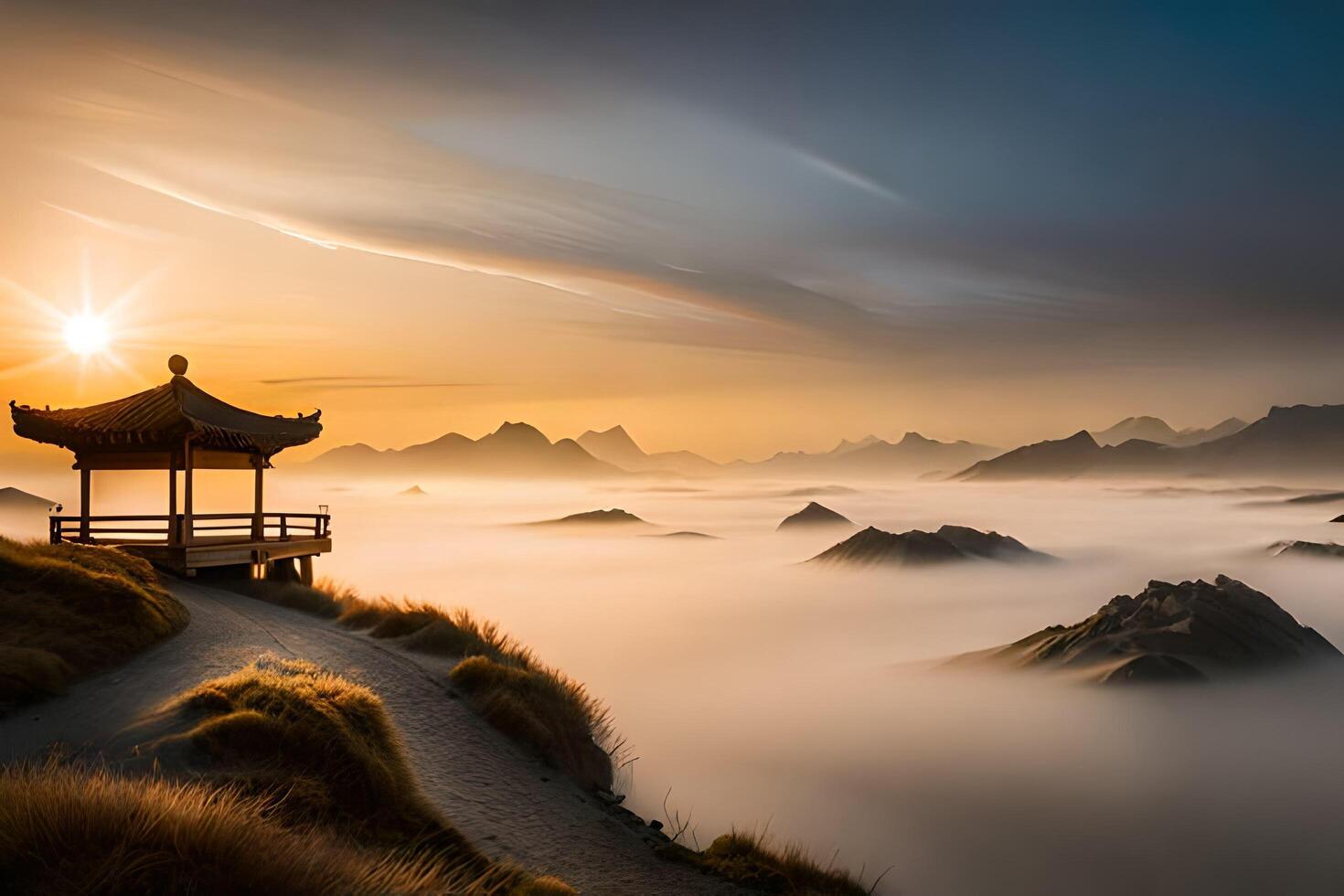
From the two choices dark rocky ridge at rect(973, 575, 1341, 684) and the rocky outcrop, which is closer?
dark rocky ridge at rect(973, 575, 1341, 684)

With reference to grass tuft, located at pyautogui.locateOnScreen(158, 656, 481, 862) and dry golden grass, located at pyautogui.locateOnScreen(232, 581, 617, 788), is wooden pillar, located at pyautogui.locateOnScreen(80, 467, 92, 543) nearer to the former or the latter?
dry golden grass, located at pyautogui.locateOnScreen(232, 581, 617, 788)

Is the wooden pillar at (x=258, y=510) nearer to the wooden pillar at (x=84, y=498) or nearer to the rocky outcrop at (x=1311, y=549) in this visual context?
the wooden pillar at (x=84, y=498)

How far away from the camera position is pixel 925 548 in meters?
109

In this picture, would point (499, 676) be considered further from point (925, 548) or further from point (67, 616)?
point (925, 548)

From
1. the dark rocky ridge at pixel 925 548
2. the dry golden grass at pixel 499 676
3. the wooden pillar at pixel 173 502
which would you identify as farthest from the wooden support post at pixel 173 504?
the dark rocky ridge at pixel 925 548

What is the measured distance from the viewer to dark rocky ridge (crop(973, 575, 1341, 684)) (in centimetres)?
4000

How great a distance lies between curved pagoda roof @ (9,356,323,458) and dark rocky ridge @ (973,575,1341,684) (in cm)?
3901

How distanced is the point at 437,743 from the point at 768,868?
21.8ft

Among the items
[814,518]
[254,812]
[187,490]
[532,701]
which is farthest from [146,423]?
[814,518]

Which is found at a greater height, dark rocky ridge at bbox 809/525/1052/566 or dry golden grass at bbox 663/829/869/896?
dry golden grass at bbox 663/829/869/896

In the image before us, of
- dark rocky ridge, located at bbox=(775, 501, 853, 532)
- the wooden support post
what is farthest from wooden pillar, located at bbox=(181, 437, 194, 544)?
dark rocky ridge, located at bbox=(775, 501, 853, 532)

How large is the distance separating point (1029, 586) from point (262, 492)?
10264cm

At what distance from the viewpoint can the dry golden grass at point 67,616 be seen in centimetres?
1505

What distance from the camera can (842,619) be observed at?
3834 inches
